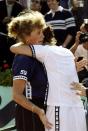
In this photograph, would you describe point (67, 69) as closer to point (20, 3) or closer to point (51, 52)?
point (51, 52)

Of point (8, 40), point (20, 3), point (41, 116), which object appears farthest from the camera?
point (20, 3)

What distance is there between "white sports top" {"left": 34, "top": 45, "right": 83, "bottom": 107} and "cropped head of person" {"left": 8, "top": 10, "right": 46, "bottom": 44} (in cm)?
8

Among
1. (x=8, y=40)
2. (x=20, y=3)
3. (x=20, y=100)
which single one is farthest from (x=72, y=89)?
(x=20, y=3)

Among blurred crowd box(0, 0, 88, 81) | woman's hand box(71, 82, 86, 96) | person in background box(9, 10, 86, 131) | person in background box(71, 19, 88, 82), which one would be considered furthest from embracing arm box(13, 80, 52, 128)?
blurred crowd box(0, 0, 88, 81)

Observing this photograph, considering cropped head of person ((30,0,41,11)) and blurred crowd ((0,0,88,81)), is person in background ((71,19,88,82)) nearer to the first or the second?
blurred crowd ((0,0,88,81))

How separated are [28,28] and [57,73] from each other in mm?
395

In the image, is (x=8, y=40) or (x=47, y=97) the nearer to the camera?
(x=47, y=97)

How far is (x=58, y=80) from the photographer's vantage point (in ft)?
11.9

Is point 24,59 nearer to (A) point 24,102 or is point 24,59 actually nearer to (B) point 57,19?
(A) point 24,102

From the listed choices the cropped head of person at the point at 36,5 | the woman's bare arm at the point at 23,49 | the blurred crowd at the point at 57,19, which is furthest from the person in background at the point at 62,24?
the woman's bare arm at the point at 23,49

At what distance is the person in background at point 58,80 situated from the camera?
11.9 ft

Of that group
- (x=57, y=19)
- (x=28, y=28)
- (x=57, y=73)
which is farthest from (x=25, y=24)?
(x=57, y=19)

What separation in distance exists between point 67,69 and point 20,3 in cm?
497

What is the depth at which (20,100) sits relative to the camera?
363cm
